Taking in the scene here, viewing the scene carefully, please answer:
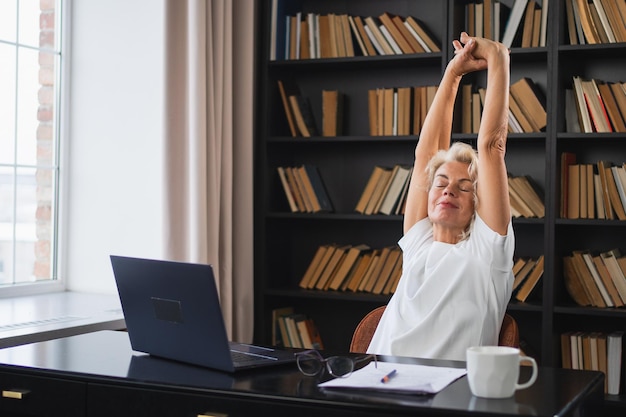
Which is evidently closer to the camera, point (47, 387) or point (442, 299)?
point (47, 387)

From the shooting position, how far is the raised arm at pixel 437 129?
2688 millimetres

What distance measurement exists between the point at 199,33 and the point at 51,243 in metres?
1.18

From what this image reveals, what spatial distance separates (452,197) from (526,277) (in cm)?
128

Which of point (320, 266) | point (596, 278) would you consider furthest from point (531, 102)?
point (320, 266)

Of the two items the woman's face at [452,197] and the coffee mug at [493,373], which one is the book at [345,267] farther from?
the coffee mug at [493,373]

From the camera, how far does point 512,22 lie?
3.72 metres

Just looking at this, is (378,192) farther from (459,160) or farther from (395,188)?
(459,160)

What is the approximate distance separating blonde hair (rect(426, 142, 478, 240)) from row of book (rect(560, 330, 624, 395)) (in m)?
1.31

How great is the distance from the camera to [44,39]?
3.86 metres

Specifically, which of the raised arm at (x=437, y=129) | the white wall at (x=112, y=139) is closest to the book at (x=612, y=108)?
the raised arm at (x=437, y=129)

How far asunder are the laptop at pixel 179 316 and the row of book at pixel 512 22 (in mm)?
2171

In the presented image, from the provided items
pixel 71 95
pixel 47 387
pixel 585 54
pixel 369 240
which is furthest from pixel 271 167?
pixel 47 387

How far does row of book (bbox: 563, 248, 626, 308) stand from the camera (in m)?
3.57

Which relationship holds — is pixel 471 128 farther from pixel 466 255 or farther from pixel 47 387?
pixel 47 387
